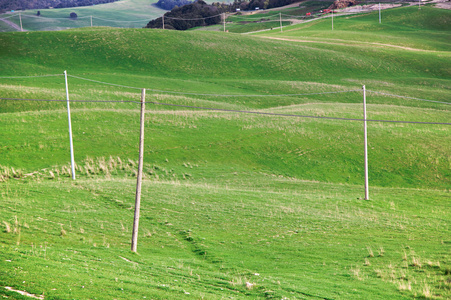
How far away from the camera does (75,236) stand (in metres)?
23.5

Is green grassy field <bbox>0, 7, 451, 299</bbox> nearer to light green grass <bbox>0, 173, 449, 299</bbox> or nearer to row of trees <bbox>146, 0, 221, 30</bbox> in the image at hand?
light green grass <bbox>0, 173, 449, 299</bbox>

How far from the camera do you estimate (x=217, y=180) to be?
129 feet

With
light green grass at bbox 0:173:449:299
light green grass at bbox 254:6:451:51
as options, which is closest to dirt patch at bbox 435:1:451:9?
light green grass at bbox 254:6:451:51

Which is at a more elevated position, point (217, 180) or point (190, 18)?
point (190, 18)

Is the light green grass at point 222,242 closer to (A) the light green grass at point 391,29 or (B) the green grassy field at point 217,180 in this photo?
(B) the green grassy field at point 217,180

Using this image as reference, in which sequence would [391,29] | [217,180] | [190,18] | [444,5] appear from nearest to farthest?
1. [217,180]
2. [391,29]
3. [444,5]
4. [190,18]

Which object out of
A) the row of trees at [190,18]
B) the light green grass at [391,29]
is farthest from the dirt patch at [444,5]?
the row of trees at [190,18]

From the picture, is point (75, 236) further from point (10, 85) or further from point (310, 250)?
point (10, 85)

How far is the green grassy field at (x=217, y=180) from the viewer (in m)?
19.0

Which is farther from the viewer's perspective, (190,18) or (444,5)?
(190,18)

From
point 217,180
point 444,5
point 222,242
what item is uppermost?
point 444,5

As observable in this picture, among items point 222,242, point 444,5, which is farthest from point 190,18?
point 222,242

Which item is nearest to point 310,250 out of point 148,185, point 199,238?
point 199,238

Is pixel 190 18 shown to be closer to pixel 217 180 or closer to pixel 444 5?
pixel 444 5
